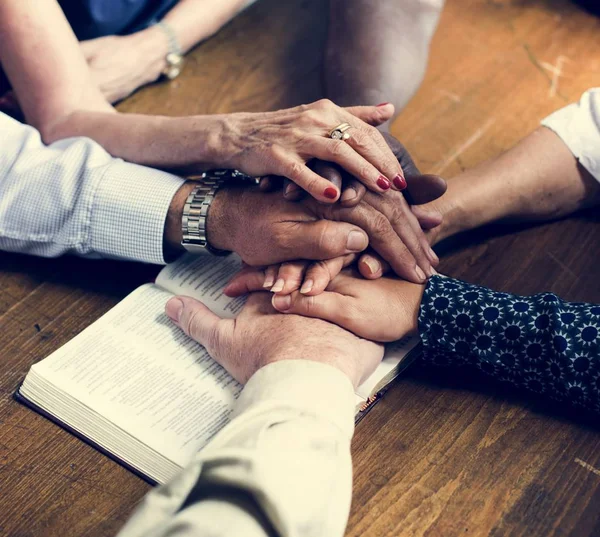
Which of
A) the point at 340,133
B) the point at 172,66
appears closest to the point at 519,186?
the point at 340,133

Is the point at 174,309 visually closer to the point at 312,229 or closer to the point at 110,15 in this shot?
the point at 312,229

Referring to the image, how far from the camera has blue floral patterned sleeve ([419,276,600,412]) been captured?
87 centimetres

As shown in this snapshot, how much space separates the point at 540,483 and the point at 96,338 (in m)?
0.62

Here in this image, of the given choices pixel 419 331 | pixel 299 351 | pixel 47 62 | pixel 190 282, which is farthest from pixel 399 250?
pixel 47 62

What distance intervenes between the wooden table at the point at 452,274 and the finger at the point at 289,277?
0.20 metres

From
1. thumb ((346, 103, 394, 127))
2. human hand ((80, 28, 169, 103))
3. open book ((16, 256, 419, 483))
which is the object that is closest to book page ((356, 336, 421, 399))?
open book ((16, 256, 419, 483))

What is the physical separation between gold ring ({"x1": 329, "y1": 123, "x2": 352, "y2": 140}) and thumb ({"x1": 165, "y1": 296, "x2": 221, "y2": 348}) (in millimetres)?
301

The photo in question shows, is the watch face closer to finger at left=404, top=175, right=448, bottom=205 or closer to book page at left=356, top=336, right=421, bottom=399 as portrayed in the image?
finger at left=404, top=175, right=448, bottom=205

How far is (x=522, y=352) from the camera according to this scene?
0.90 metres

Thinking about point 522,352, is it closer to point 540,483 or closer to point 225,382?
point 540,483

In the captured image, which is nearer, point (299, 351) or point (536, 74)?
point (299, 351)

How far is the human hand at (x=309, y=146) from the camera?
3.09 ft

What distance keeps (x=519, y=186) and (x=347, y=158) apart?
14.2 inches

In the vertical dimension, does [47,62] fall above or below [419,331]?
above
